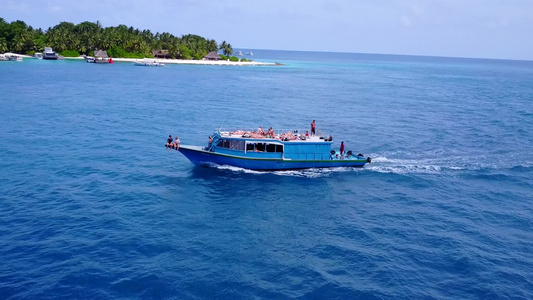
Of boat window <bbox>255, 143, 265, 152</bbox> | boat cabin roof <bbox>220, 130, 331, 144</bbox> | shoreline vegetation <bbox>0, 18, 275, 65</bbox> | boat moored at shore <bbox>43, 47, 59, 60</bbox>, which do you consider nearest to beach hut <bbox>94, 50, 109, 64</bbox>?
shoreline vegetation <bbox>0, 18, 275, 65</bbox>

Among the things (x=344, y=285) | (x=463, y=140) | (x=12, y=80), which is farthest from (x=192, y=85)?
(x=344, y=285)

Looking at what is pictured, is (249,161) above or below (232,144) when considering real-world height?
below

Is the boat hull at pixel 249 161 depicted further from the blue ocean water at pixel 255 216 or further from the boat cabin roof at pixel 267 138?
the boat cabin roof at pixel 267 138

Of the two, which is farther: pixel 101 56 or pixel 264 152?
pixel 101 56

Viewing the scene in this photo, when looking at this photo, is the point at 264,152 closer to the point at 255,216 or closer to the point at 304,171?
the point at 304,171

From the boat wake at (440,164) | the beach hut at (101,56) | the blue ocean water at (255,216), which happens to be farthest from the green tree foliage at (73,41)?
the boat wake at (440,164)

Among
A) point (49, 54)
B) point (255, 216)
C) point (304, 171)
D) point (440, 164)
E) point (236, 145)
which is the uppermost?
point (49, 54)

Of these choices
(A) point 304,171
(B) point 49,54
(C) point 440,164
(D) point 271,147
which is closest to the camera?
(D) point 271,147

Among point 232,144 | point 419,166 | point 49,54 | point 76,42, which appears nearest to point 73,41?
point 76,42
